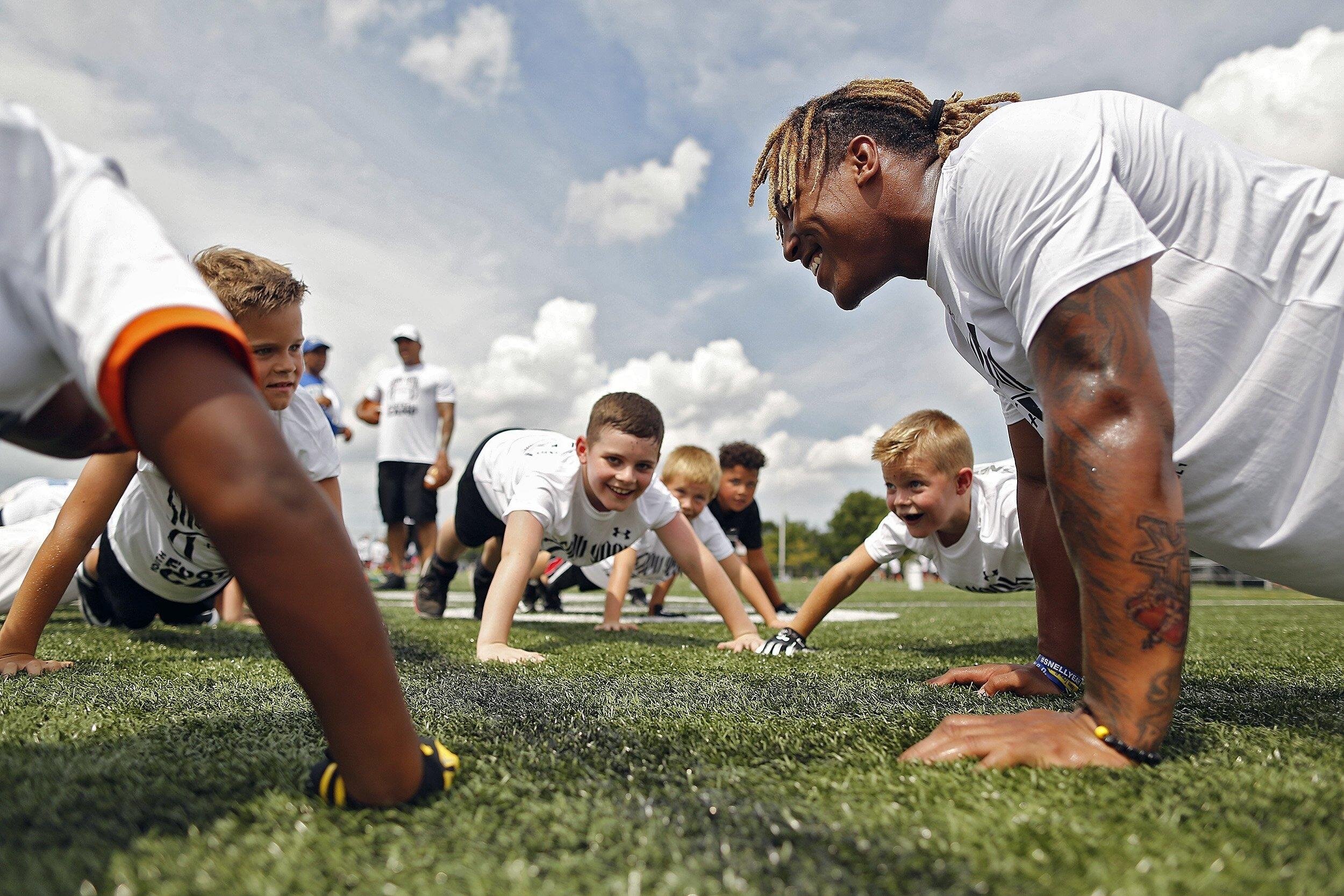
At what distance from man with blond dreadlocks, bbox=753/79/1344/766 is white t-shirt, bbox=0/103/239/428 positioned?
4.56 feet

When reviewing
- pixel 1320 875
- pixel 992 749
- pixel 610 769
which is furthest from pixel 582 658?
pixel 1320 875

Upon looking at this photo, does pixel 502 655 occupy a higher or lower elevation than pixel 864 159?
lower

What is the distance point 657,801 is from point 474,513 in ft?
14.9

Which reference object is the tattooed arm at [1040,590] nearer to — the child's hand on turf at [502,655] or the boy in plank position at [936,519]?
the boy in plank position at [936,519]

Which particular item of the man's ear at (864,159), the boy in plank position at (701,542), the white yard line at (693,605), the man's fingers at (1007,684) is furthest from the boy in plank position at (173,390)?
the white yard line at (693,605)

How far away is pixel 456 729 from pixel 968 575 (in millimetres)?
3375

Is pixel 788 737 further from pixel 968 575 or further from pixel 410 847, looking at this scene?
pixel 968 575

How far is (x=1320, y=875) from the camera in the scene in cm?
91

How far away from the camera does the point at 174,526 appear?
11.0 ft

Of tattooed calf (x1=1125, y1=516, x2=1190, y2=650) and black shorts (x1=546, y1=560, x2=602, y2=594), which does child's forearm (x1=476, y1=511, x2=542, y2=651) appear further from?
black shorts (x1=546, y1=560, x2=602, y2=594)

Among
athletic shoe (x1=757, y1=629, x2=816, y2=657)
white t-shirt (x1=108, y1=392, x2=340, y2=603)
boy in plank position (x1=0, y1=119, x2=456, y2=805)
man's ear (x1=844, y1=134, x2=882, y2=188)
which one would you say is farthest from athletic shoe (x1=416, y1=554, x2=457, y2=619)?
boy in plank position (x1=0, y1=119, x2=456, y2=805)

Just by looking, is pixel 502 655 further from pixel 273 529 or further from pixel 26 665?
pixel 273 529

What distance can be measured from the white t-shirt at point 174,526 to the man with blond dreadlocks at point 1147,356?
8.78ft

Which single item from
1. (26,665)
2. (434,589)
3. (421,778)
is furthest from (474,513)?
(421,778)
